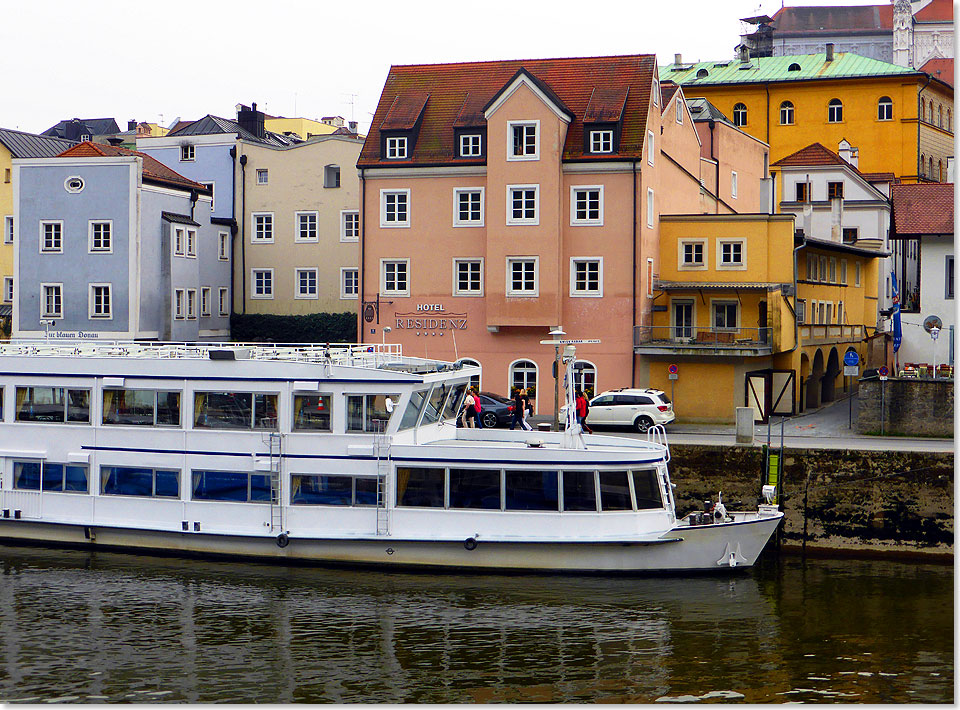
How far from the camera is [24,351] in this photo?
96.6 feet

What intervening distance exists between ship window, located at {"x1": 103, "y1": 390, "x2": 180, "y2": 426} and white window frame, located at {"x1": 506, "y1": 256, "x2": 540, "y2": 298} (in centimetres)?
1700

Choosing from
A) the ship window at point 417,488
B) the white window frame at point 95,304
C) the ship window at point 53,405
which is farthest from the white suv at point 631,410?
the white window frame at point 95,304

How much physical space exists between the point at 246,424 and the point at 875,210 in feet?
130

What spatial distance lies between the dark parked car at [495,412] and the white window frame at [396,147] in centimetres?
1084

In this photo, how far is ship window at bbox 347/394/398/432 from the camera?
2655 cm

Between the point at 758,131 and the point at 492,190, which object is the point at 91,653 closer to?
the point at 492,190

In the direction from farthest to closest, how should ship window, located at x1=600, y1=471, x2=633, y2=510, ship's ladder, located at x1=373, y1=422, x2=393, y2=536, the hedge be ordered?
the hedge → ship's ladder, located at x1=373, y1=422, x2=393, y2=536 → ship window, located at x1=600, y1=471, x2=633, y2=510

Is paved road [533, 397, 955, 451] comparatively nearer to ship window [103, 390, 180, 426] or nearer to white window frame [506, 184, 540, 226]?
white window frame [506, 184, 540, 226]

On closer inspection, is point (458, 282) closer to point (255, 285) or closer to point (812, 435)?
point (812, 435)

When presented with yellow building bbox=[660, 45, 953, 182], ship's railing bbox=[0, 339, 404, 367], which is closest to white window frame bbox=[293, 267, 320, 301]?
ship's railing bbox=[0, 339, 404, 367]

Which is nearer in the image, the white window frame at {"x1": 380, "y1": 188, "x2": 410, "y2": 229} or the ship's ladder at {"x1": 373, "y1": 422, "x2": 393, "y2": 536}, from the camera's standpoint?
the ship's ladder at {"x1": 373, "y1": 422, "x2": 393, "y2": 536}

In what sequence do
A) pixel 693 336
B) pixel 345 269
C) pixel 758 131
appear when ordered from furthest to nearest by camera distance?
pixel 758 131
pixel 345 269
pixel 693 336

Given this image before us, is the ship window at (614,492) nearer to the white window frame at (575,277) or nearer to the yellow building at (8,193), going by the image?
the white window frame at (575,277)

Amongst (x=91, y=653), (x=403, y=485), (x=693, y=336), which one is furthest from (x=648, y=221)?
(x=91, y=653)
